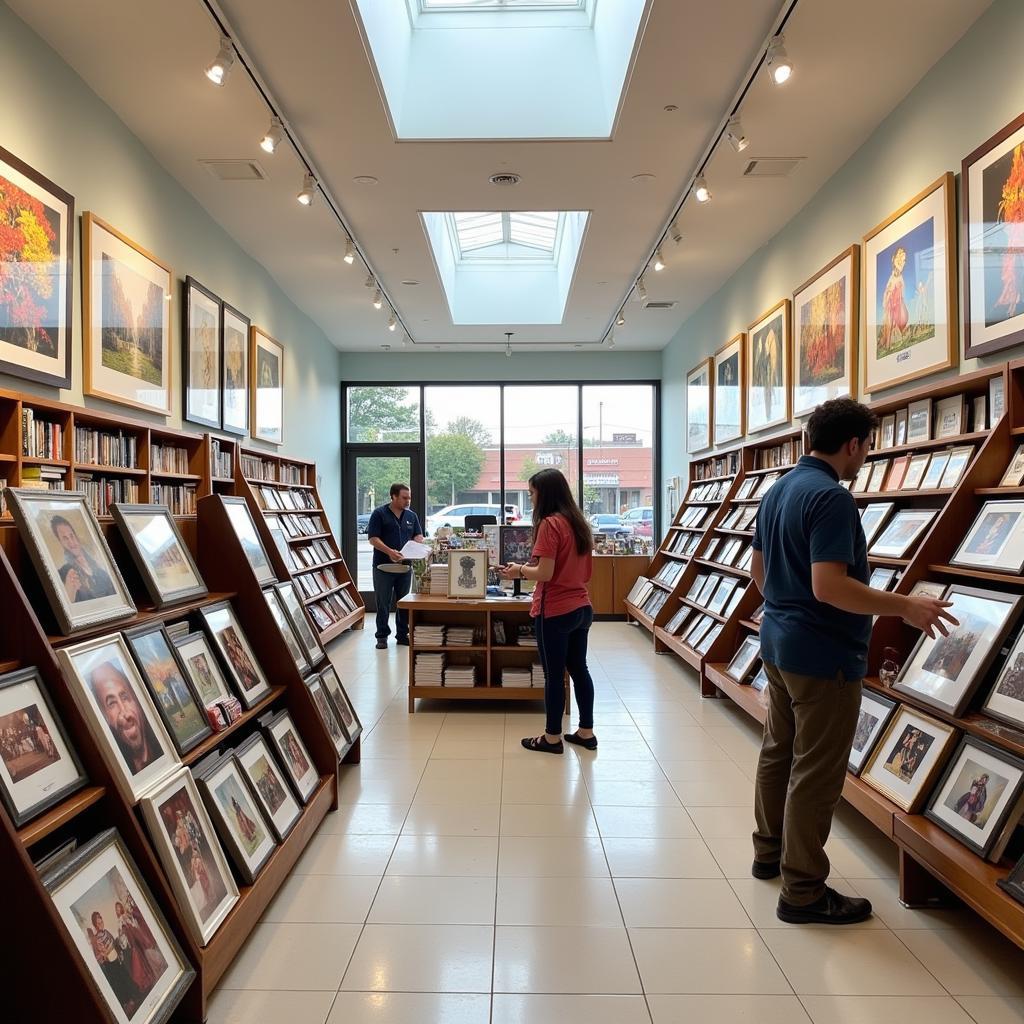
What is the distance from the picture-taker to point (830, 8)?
11.7ft

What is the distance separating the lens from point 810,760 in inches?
104

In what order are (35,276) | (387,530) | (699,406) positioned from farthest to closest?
(699,406)
(387,530)
(35,276)

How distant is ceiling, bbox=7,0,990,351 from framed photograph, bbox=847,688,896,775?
330cm

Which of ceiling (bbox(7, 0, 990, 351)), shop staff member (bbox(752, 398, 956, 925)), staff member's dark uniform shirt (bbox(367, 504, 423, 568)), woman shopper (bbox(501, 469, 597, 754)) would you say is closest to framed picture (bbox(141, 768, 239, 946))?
shop staff member (bbox(752, 398, 956, 925))

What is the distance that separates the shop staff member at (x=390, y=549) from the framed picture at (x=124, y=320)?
9.74 feet

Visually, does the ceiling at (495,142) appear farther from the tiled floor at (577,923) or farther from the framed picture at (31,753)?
the tiled floor at (577,923)

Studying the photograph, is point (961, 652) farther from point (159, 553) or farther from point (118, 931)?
point (159, 553)

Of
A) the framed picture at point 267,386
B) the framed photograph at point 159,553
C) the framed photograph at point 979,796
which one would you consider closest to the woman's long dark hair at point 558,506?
the framed photograph at point 159,553

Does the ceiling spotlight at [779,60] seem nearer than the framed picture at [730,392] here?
Yes

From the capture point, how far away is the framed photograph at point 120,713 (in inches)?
80.8

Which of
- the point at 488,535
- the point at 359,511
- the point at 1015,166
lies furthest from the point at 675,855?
the point at 359,511

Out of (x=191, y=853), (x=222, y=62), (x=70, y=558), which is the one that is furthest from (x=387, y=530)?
(x=191, y=853)

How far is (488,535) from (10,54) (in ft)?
20.1

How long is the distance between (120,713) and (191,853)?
49cm
